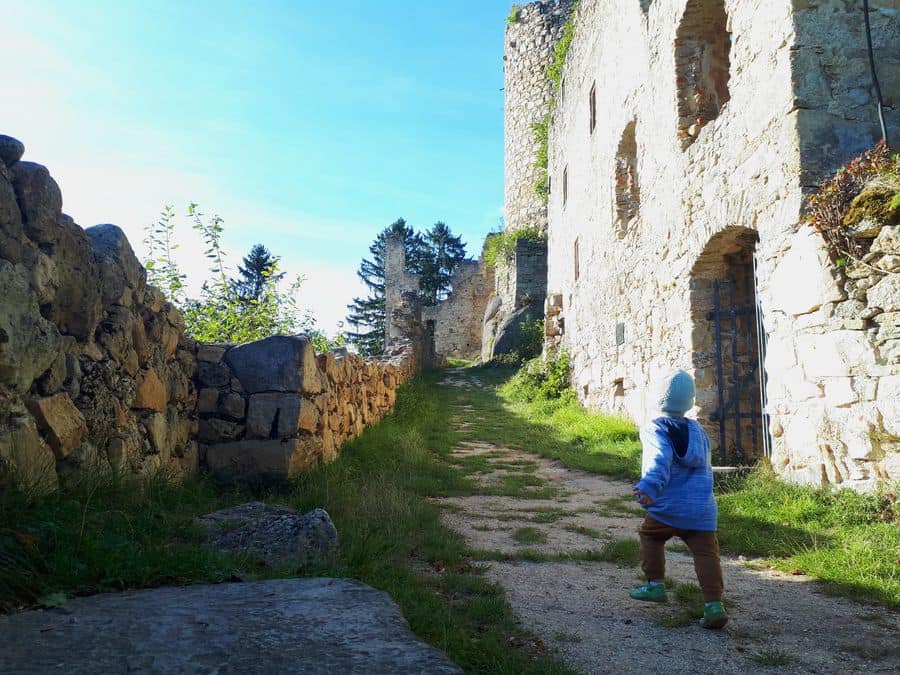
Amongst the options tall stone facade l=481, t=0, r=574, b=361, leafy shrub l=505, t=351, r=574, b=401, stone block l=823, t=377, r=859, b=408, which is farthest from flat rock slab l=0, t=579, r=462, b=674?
tall stone facade l=481, t=0, r=574, b=361

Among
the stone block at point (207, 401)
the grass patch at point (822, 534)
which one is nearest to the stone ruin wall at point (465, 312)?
the grass patch at point (822, 534)

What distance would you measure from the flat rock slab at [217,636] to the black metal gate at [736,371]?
557 centimetres

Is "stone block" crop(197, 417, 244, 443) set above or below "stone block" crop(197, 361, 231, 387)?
below

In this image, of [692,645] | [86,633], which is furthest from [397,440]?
[86,633]

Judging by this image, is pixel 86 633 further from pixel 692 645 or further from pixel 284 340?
pixel 284 340

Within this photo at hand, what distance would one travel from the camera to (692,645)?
2703 mm

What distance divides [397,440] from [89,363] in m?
4.59

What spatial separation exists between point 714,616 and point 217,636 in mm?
2097

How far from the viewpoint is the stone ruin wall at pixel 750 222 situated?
4.77 meters

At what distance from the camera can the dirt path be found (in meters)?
2.56

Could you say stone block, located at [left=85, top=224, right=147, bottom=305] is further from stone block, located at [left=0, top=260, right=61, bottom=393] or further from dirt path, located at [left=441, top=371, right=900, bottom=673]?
dirt path, located at [left=441, top=371, right=900, bottom=673]

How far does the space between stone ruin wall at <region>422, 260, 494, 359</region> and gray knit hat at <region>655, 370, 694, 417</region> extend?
25895mm

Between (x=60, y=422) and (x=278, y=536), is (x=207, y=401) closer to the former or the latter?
(x=60, y=422)

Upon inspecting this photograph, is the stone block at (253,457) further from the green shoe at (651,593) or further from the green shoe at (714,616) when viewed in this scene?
the green shoe at (714,616)
